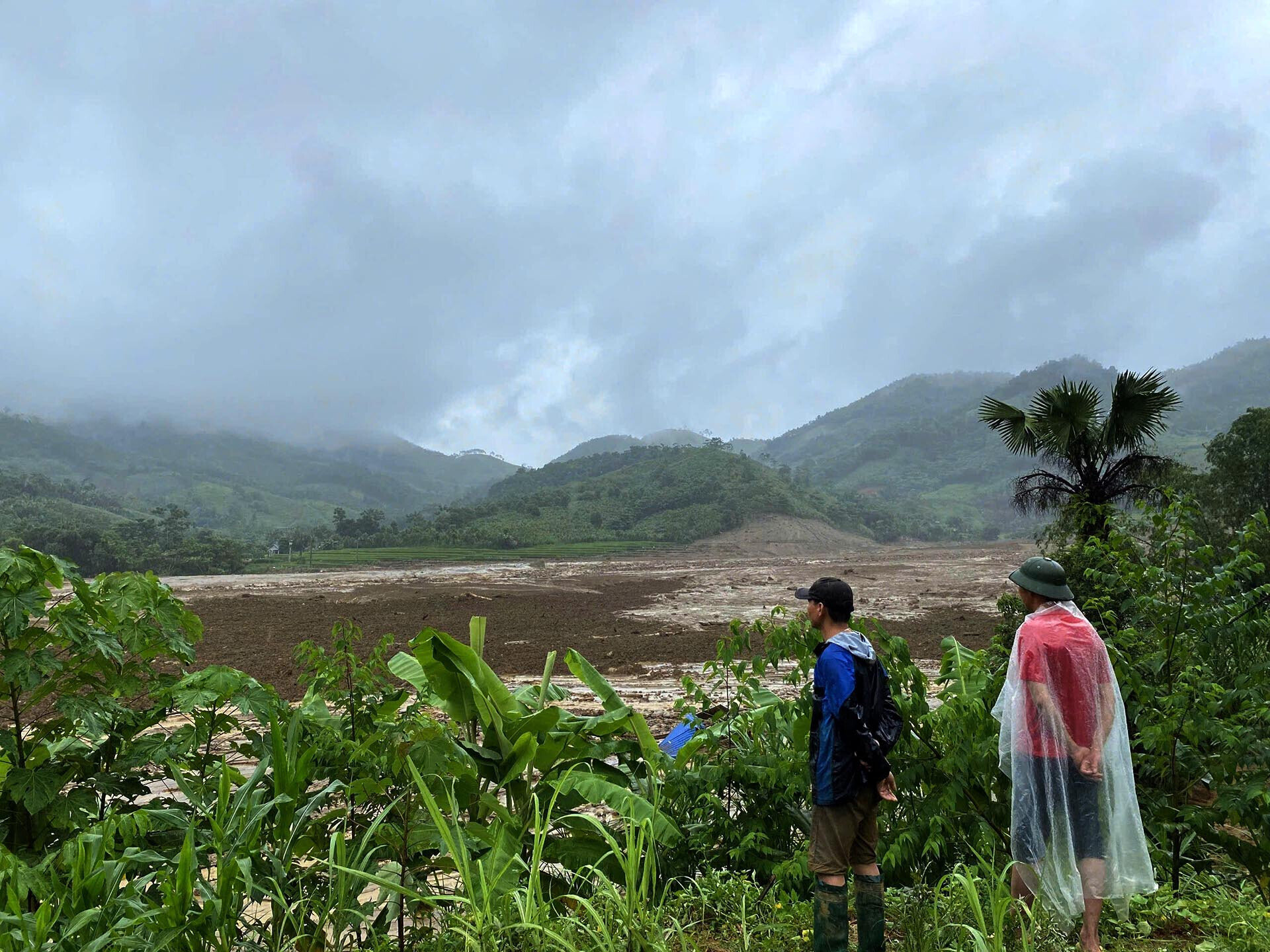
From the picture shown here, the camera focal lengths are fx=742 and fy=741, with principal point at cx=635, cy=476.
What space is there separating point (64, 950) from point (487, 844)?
53.6 inches

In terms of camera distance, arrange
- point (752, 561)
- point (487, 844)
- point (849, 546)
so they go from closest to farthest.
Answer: point (487, 844) → point (752, 561) → point (849, 546)

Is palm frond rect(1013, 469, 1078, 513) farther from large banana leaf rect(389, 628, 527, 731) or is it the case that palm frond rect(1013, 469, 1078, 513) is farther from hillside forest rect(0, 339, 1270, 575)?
large banana leaf rect(389, 628, 527, 731)

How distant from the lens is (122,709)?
2857 mm

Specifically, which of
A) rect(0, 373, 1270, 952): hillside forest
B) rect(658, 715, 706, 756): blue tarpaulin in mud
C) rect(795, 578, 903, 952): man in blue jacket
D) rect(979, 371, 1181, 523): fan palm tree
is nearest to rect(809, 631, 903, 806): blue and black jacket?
rect(795, 578, 903, 952): man in blue jacket

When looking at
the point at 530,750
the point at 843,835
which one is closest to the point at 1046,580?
the point at 843,835

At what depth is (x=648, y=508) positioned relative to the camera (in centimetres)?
9225

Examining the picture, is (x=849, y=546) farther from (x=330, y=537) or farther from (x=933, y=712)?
(x=933, y=712)

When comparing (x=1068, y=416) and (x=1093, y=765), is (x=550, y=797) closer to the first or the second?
(x=1093, y=765)

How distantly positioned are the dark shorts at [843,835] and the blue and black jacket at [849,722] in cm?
5

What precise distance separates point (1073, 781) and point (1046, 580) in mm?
750

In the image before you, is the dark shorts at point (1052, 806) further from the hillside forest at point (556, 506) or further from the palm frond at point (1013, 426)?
the hillside forest at point (556, 506)

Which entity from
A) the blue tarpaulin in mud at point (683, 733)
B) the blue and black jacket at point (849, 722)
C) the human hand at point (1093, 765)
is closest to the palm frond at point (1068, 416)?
the blue tarpaulin in mud at point (683, 733)

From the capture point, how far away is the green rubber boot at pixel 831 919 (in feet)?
8.74

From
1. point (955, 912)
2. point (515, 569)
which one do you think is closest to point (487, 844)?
point (955, 912)
